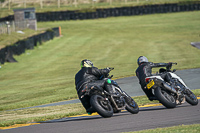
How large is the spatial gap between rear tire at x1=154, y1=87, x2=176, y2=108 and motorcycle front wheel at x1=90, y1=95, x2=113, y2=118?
1.47 metres

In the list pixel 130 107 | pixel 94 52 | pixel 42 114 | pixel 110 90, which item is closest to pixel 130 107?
pixel 130 107

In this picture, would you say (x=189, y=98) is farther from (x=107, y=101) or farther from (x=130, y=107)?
(x=107, y=101)

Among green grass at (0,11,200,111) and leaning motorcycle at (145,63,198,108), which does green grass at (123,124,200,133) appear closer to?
leaning motorcycle at (145,63,198,108)

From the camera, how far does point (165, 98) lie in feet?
31.2

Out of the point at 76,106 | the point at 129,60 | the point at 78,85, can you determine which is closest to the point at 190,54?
the point at 129,60

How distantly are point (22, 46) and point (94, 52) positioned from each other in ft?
21.7

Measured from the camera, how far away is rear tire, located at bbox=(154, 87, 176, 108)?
9499 mm

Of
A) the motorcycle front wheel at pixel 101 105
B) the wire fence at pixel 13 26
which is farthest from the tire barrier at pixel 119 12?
the motorcycle front wheel at pixel 101 105

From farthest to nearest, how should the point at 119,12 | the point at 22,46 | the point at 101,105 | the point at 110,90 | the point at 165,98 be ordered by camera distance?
the point at 119,12
the point at 22,46
the point at 165,98
the point at 110,90
the point at 101,105

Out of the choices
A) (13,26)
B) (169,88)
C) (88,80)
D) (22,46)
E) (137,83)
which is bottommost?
(22,46)

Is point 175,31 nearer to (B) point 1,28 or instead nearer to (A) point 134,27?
(A) point 134,27

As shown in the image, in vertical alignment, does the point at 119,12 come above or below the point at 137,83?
above

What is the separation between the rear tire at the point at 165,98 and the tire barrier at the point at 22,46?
20539 millimetres

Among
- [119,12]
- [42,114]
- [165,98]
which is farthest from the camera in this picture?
[119,12]
